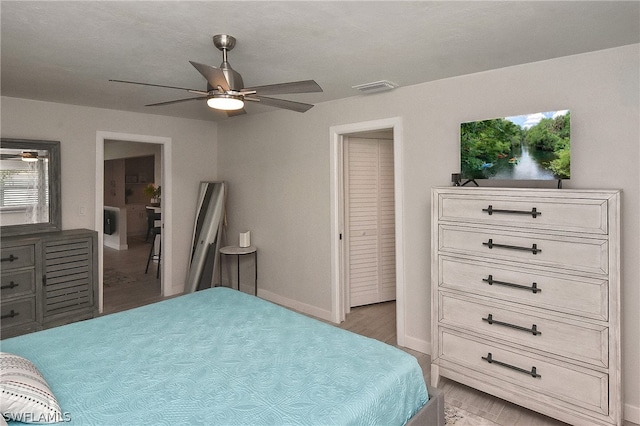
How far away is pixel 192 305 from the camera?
8.99 ft

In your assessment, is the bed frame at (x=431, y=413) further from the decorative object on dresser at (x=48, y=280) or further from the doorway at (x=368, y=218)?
the decorative object on dresser at (x=48, y=280)

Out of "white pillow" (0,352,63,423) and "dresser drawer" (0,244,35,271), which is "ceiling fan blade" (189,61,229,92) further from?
"dresser drawer" (0,244,35,271)

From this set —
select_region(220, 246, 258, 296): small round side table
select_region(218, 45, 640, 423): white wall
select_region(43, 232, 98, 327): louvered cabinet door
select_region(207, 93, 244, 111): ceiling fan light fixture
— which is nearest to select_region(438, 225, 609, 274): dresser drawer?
select_region(218, 45, 640, 423): white wall

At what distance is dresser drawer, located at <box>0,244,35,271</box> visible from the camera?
3.52 meters

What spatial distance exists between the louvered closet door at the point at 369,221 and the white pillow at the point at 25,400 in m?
3.19

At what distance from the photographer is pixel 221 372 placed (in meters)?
1.77

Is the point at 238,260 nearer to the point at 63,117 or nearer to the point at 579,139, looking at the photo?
the point at 63,117

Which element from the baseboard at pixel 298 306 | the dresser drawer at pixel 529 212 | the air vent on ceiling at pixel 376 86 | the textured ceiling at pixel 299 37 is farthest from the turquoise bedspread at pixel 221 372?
the air vent on ceiling at pixel 376 86

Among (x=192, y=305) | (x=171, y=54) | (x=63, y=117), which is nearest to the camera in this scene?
(x=171, y=54)

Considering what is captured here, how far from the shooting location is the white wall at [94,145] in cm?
398

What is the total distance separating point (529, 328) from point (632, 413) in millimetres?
848

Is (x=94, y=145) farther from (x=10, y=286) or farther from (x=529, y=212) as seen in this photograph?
(x=529, y=212)

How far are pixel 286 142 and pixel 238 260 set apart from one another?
1.69m

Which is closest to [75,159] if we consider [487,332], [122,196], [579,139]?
[487,332]
